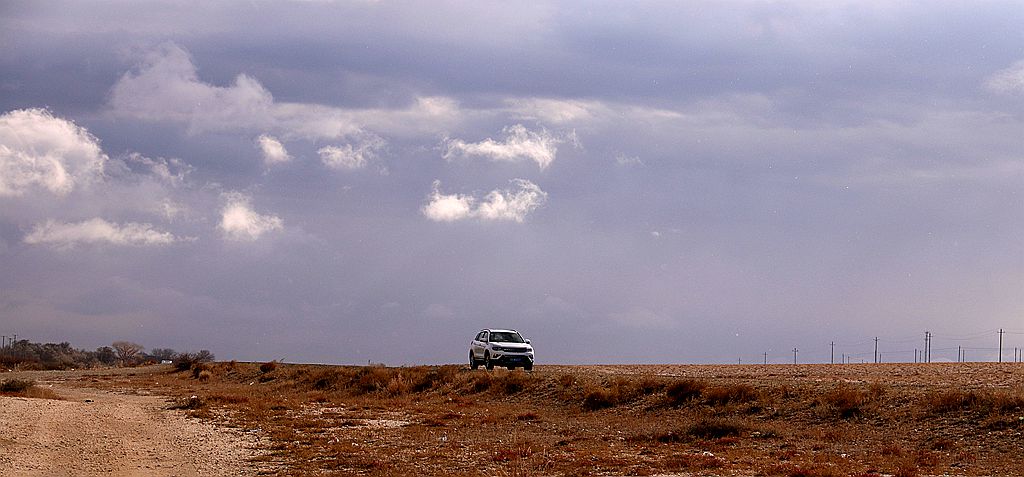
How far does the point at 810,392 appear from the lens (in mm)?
28141

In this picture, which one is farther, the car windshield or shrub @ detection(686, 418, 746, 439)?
the car windshield

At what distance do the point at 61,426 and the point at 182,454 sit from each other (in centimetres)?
434

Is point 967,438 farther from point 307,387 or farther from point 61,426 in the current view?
point 307,387

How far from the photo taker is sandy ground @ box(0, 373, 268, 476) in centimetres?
1809

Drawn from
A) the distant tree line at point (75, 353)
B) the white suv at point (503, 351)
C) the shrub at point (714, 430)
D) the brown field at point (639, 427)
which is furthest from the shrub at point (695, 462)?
the distant tree line at point (75, 353)

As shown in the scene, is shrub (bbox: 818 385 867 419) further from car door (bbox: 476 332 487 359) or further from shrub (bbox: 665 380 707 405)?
car door (bbox: 476 332 487 359)

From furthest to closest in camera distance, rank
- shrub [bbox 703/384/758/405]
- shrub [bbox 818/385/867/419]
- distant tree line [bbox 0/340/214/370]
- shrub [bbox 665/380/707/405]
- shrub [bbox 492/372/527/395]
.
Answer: distant tree line [bbox 0/340/214/370], shrub [bbox 492/372/527/395], shrub [bbox 665/380/707/405], shrub [bbox 703/384/758/405], shrub [bbox 818/385/867/419]

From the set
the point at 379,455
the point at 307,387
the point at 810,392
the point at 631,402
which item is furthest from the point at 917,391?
the point at 307,387

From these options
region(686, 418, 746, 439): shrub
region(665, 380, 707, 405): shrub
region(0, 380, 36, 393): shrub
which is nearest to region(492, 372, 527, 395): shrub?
region(665, 380, 707, 405): shrub

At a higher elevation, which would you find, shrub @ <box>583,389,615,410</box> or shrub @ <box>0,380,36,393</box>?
shrub @ <box>583,389,615,410</box>

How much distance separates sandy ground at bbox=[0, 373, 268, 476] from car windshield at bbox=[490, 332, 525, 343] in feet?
62.3

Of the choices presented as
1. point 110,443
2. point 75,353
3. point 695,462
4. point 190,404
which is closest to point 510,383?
point 190,404

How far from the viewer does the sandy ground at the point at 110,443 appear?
18094 millimetres

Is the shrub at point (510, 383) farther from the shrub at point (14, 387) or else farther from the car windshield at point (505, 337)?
the shrub at point (14, 387)
